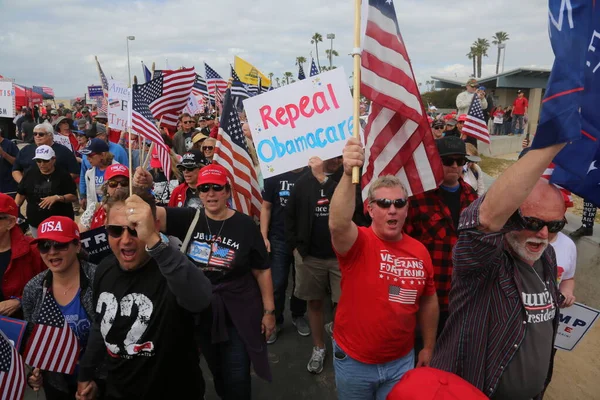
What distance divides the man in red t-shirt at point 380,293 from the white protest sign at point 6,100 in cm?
796

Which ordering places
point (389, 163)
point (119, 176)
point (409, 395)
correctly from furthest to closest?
1. point (119, 176)
2. point (389, 163)
3. point (409, 395)

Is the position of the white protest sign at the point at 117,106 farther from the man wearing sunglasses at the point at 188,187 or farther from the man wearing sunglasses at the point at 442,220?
the man wearing sunglasses at the point at 442,220

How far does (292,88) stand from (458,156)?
1.43 m

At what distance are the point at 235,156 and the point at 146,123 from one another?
3.34 feet

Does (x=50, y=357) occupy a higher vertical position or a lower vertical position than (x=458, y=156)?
lower

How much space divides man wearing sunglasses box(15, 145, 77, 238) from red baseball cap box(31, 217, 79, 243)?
286 centimetres

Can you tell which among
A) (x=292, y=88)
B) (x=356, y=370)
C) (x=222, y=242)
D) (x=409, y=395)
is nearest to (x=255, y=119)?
(x=292, y=88)


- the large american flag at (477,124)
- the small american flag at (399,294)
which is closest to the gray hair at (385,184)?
the small american flag at (399,294)

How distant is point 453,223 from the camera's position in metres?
3.11

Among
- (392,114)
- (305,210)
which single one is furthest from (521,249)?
(305,210)

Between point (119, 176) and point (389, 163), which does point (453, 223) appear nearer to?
point (389, 163)

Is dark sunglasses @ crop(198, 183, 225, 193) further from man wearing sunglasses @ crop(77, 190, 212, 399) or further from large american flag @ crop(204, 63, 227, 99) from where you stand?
large american flag @ crop(204, 63, 227, 99)

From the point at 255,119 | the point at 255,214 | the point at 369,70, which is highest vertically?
the point at 369,70

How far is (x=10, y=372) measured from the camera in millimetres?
2287
